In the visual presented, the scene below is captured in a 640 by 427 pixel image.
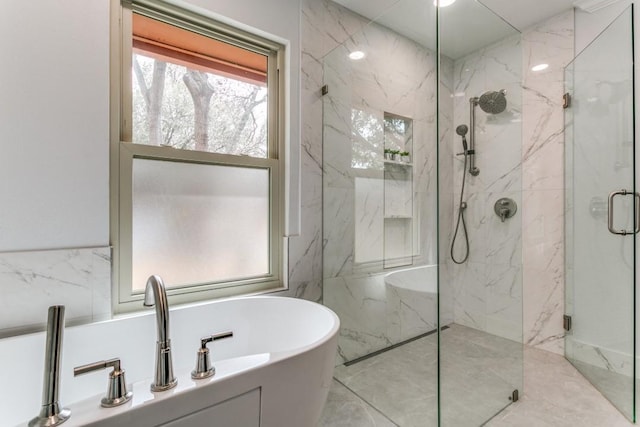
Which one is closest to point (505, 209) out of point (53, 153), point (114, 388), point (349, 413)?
point (349, 413)

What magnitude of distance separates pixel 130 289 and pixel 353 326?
1358 mm

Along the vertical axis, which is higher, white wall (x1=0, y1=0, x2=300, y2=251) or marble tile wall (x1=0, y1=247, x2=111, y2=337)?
white wall (x1=0, y1=0, x2=300, y2=251)

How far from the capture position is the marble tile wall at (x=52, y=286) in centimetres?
126

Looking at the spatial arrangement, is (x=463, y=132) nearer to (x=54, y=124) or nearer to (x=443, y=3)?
(x=443, y=3)

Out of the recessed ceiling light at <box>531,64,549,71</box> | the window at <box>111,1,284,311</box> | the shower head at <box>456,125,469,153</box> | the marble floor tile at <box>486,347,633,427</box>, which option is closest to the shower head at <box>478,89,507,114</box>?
the shower head at <box>456,125,469,153</box>

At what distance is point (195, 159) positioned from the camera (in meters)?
1.75

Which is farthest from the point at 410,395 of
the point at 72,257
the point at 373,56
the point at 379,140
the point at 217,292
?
the point at 373,56

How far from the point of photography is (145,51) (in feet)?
5.41

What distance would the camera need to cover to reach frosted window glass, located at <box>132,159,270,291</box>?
5.36 ft

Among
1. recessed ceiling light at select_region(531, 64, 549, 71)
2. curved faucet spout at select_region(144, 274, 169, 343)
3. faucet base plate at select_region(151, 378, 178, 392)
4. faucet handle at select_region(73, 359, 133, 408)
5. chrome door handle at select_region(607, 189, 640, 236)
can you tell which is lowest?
faucet base plate at select_region(151, 378, 178, 392)

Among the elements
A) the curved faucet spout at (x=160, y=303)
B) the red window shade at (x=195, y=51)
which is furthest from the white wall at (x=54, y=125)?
the curved faucet spout at (x=160, y=303)

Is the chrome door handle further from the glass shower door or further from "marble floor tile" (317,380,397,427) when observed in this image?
"marble floor tile" (317,380,397,427)

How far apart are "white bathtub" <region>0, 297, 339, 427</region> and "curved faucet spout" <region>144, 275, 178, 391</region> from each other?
0.04m

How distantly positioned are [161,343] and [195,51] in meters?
1.65
